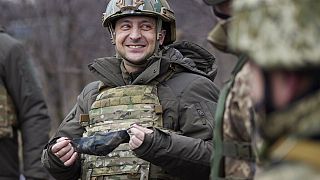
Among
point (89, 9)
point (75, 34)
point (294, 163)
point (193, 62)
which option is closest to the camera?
point (294, 163)

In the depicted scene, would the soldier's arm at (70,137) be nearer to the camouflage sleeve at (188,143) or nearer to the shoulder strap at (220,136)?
the camouflage sleeve at (188,143)

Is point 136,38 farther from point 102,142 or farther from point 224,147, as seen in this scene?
point 224,147

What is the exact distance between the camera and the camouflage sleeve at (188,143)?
17.8 feet

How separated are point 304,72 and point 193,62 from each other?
363 centimetres

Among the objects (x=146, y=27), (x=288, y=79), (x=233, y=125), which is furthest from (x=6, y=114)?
(x=288, y=79)

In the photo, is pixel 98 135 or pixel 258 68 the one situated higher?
pixel 258 68

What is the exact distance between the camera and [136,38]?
19.4 feet

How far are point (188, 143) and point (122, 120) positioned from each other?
45cm

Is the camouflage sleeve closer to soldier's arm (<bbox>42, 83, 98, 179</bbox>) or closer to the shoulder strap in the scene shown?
soldier's arm (<bbox>42, 83, 98, 179</bbox>)

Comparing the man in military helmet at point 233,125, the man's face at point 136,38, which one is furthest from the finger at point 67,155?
the man in military helmet at point 233,125

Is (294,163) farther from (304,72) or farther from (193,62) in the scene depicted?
(193,62)

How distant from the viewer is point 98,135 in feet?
18.5

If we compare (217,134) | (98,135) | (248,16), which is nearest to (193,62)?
(98,135)

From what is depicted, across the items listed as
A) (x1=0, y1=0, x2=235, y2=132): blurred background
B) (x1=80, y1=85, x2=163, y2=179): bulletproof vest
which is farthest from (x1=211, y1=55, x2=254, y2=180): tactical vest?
Answer: (x1=0, y1=0, x2=235, y2=132): blurred background
